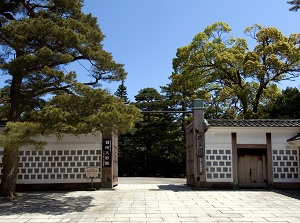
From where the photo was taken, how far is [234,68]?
26406 millimetres

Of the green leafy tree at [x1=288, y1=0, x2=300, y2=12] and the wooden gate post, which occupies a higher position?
the green leafy tree at [x1=288, y1=0, x2=300, y2=12]

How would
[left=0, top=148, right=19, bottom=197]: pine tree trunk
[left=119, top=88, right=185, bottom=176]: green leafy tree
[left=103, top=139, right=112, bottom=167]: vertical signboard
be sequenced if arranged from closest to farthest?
[left=0, top=148, right=19, bottom=197]: pine tree trunk, [left=103, top=139, right=112, bottom=167]: vertical signboard, [left=119, top=88, right=185, bottom=176]: green leafy tree

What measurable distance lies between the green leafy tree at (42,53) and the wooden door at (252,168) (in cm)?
738

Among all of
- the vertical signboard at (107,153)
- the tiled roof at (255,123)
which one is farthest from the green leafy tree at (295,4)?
the vertical signboard at (107,153)

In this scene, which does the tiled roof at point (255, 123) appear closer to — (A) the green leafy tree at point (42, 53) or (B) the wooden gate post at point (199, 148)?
(B) the wooden gate post at point (199, 148)

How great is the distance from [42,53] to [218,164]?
931cm

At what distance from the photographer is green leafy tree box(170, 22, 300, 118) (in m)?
24.5

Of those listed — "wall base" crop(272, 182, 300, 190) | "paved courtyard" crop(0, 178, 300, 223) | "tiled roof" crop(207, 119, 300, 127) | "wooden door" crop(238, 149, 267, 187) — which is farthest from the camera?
"wooden door" crop(238, 149, 267, 187)

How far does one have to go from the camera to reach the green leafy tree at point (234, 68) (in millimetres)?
24547

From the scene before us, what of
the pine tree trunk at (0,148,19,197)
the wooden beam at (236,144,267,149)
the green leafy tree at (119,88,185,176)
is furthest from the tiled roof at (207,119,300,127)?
the green leafy tree at (119,88,185,176)

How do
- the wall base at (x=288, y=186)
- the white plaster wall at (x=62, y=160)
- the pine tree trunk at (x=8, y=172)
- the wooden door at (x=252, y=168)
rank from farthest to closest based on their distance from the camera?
the wooden door at (x=252, y=168) < the wall base at (x=288, y=186) < the white plaster wall at (x=62, y=160) < the pine tree trunk at (x=8, y=172)

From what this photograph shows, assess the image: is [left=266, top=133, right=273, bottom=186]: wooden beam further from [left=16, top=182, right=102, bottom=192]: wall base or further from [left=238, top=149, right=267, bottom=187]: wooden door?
[left=16, top=182, right=102, bottom=192]: wall base

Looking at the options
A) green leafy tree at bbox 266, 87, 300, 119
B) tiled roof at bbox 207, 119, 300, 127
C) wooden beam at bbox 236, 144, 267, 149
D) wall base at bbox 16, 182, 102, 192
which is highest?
green leafy tree at bbox 266, 87, 300, 119

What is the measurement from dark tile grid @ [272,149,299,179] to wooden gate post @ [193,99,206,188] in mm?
3348
